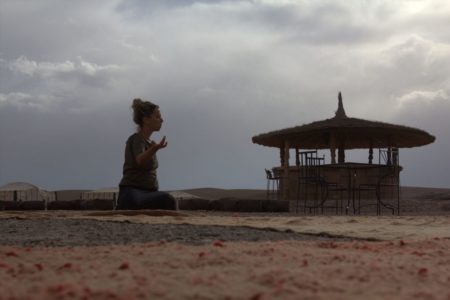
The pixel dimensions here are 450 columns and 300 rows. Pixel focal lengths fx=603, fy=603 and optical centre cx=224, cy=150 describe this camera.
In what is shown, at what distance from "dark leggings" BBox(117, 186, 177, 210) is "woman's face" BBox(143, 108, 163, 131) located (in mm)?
773

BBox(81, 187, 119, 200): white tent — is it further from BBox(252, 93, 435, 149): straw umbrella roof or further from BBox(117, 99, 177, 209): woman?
BBox(117, 99, 177, 209): woman

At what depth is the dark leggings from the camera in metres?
6.65

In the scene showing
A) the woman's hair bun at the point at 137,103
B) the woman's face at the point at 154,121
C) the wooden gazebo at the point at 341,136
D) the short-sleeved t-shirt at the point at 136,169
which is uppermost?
the wooden gazebo at the point at 341,136

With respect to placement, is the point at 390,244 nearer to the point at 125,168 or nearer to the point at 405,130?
the point at 125,168

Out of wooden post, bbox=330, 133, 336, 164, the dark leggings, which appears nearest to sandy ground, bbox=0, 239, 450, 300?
the dark leggings

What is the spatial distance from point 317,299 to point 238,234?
7.62 feet

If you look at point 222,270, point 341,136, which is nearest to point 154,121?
point 222,270

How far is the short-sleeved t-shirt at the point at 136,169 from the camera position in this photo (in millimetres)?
6711

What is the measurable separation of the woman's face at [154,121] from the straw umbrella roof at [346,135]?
31.0 feet

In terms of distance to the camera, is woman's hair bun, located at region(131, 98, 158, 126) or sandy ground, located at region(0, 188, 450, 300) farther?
woman's hair bun, located at region(131, 98, 158, 126)

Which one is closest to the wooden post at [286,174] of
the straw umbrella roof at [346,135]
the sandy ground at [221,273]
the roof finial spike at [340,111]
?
the straw umbrella roof at [346,135]

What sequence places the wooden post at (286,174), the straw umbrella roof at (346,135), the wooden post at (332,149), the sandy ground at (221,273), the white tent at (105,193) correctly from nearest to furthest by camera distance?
1. the sandy ground at (221,273)
2. the straw umbrella roof at (346,135)
3. the white tent at (105,193)
4. the wooden post at (332,149)
5. the wooden post at (286,174)

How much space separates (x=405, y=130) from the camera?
16328mm

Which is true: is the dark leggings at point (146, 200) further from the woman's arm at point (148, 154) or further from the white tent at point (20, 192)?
the white tent at point (20, 192)
